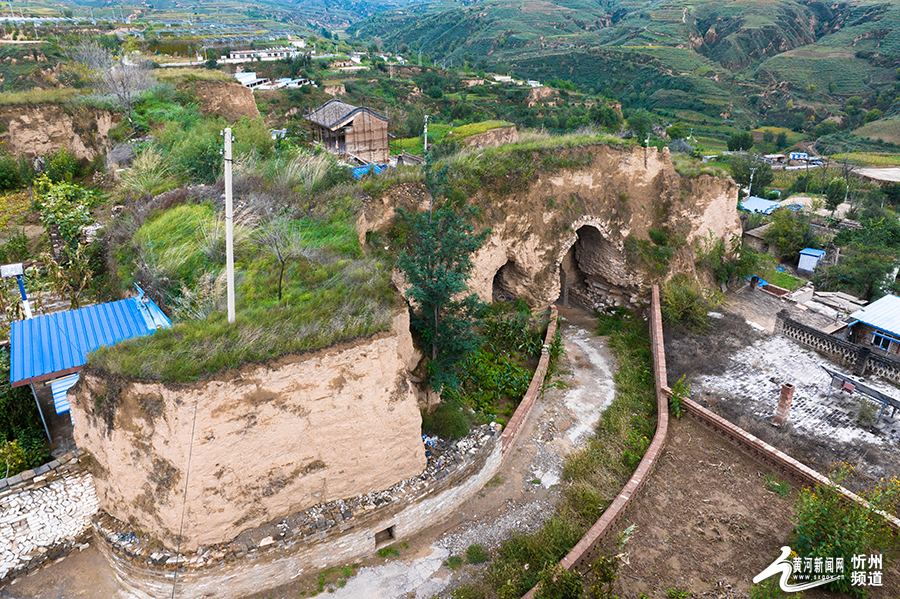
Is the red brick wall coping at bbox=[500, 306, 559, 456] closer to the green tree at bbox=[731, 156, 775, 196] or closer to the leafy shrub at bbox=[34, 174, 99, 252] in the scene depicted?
the leafy shrub at bbox=[34, 174, 99, 252]

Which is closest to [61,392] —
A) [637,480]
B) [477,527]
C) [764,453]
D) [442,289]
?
[442,289]

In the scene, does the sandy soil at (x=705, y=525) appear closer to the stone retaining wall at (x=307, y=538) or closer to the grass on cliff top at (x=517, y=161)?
the stone retaining wall at (x=307, y=538)

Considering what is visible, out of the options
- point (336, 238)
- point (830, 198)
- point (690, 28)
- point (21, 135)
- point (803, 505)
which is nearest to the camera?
point (803, 505)

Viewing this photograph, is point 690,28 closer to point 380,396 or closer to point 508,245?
point 508,245

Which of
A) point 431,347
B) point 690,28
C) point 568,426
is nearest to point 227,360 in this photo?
point 431,347

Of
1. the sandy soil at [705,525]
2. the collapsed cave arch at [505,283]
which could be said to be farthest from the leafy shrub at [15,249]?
the sandy soil at [705,525]

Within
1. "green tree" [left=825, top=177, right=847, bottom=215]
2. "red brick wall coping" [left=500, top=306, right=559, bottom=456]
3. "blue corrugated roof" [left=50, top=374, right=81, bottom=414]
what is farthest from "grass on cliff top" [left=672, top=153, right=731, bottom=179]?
"green tree" [left=825, top=177, right=847, bottom=215]
